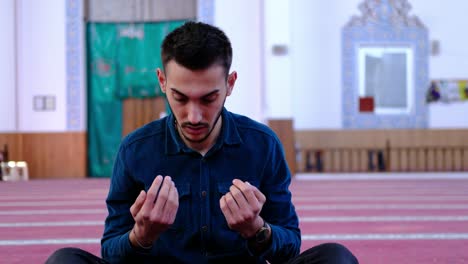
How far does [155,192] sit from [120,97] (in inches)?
345

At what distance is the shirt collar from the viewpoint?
1749 mm

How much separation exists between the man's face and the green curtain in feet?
27.5

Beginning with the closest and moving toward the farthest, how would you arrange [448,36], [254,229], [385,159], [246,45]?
[254,229]
[448,36]
[385,159]
[246,45]

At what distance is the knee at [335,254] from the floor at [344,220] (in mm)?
1051

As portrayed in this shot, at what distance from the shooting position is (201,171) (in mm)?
1745

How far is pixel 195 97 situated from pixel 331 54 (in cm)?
788

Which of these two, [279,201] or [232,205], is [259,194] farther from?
[279,201]

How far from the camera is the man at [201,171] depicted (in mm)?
1678

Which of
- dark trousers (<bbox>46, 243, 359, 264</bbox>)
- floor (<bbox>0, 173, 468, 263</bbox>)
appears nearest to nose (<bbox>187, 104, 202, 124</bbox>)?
dark trousers (<bbox>46, 243, 359, 264</bbox>)

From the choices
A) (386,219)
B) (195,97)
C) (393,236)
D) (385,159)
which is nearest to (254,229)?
(195,97)

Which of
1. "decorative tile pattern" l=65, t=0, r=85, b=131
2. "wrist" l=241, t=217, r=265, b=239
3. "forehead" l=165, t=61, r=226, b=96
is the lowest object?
"wrist" l=241, t=217, r=265, b=239

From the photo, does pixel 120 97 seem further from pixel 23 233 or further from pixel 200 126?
pixel 200 126

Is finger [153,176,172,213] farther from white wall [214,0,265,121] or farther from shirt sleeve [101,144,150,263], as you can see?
white wall [214,0,265,121]

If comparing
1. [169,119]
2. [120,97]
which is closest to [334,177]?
[120,97]
